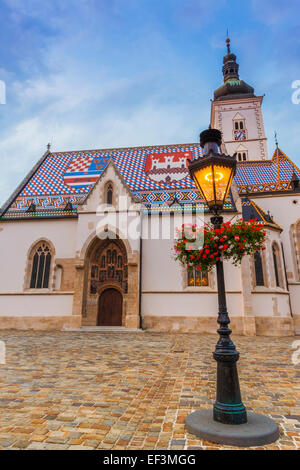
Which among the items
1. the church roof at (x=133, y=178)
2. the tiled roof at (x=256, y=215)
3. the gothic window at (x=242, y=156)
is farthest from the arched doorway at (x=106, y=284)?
the gothic window at (x=242, y=156)

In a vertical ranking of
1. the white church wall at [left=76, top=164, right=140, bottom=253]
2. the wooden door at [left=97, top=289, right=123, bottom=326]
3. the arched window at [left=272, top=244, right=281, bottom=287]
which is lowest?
the wooden door at [left=97, top=289, right=123, bottom=326]

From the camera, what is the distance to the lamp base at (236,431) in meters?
Result: 3.18

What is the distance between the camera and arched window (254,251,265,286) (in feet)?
56.1

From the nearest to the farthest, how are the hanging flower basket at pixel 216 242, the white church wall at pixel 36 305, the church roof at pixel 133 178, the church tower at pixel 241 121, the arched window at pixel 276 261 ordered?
the hanging flower basket at pixel 216 242
the white church wall at pixel 36 305
the arched window at pixel 276 261
the church roof at pixel 133 178
the church tower at pixel 241 121

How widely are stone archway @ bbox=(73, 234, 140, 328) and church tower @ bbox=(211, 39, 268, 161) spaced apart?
20.1 metres

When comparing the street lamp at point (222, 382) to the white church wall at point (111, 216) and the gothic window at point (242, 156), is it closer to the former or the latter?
the white church wall at point (111, 216)

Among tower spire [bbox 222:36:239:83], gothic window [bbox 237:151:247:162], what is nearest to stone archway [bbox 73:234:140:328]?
gothic window [bbox 237:151:247:162]

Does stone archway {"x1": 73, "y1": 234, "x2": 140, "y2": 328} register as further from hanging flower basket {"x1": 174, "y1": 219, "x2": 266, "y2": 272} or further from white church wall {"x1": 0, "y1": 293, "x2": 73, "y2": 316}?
hanging flower basket {"x1": 174, "y1": 219, "x2": 266, "y2": 272}

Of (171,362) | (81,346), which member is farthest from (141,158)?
(171,362)

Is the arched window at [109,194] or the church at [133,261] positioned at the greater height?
the arched window at [109,194]

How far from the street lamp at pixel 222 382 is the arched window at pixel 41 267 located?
15619mm

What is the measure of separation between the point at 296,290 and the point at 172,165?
12.5 m

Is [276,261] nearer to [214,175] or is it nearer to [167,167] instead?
[167,167]

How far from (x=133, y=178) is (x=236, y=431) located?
19440 millimetres
